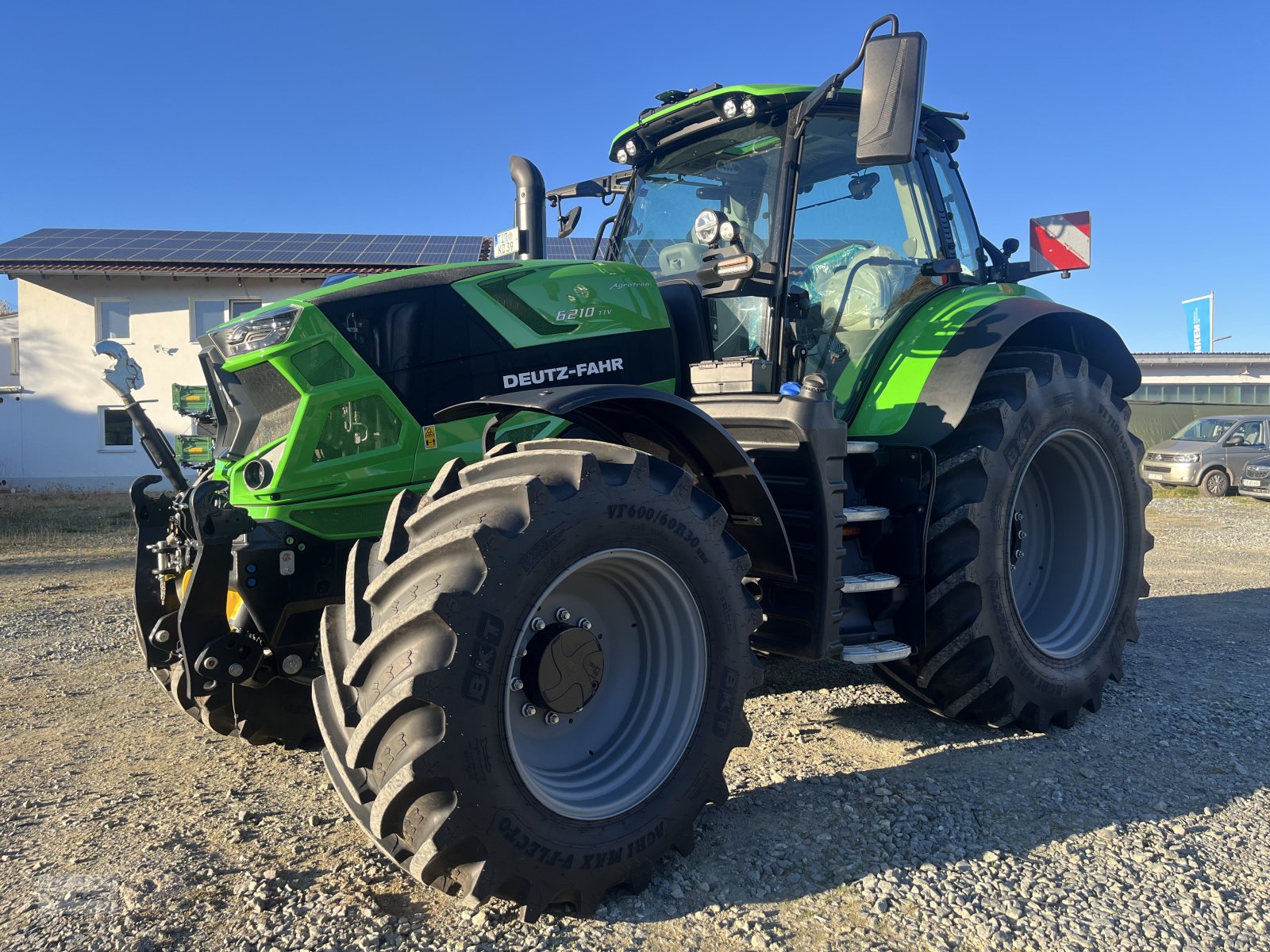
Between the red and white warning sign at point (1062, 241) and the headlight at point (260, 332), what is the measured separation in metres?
3.84

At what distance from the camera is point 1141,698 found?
4.46 metres

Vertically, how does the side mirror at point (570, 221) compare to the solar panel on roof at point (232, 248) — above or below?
below

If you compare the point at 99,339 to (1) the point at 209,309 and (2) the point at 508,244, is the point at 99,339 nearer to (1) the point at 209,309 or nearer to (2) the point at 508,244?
(1) the point at 209,309

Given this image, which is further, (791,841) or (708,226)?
(708,226)

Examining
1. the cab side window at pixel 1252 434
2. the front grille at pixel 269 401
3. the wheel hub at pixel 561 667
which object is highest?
the front grille at pixel 269 401

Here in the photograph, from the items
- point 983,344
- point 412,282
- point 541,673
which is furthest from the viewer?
point 983,344

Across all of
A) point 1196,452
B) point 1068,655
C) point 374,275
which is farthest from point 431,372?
point 1196,452

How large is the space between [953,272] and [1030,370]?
Answer: 0.75 m

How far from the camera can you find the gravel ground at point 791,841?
7.77ft

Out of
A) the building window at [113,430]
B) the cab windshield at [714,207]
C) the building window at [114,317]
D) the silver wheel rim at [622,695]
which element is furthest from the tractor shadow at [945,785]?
the building window at [114,317]

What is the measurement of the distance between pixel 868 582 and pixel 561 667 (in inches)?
57.4

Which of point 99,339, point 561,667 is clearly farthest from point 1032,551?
point 99,339

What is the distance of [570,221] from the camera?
4875mm

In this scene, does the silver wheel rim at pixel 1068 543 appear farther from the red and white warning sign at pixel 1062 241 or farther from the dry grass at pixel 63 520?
the dry grass at pixel 63 520
